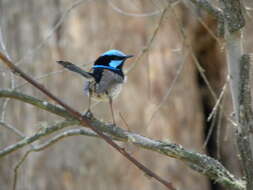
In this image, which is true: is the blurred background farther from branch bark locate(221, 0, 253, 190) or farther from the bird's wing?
branch bark locate(221, 0, 253, 190)

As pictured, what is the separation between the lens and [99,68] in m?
2.94

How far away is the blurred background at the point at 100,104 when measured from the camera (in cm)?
504

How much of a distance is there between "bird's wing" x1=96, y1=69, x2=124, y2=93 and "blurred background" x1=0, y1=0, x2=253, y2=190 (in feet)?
6.71

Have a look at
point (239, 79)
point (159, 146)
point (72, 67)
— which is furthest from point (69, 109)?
point (239, 79)

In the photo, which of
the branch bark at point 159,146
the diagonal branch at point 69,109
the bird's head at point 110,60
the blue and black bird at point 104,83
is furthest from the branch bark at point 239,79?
the bird's head at point 110,60

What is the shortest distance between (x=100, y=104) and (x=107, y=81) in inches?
85.4

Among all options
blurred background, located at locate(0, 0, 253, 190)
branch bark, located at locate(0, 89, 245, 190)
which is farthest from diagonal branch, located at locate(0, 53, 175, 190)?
blurred background, located at locate(0, 0, 253, 190)

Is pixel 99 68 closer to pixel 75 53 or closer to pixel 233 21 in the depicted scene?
pixel 233 21

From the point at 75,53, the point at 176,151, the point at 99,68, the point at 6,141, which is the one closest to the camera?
the point at 176,151

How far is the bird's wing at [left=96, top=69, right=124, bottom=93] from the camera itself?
9.25ft

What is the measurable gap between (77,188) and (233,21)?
325 cm

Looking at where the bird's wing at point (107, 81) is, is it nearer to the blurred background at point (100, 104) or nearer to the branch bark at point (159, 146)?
the branch bark at point (159, 146)

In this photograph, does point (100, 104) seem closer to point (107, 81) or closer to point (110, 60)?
point (110, 60)

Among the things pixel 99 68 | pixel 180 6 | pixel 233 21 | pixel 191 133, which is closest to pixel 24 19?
pixel 180 6
